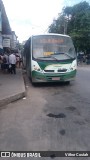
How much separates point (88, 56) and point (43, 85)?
97.6 feet

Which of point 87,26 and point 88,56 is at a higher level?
point 87,26

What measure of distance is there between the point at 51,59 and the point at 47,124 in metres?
7.47

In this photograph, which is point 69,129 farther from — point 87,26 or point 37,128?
point 87,26

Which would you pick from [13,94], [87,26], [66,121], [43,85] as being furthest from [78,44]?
[66,121]

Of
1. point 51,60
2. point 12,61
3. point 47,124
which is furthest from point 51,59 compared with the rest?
point 47,124

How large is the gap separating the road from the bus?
273 cm

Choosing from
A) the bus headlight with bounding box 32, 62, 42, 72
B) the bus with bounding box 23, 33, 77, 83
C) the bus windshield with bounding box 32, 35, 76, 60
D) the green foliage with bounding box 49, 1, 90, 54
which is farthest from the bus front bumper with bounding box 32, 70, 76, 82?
the green foliage with bounding box 49, 1, 90, 54

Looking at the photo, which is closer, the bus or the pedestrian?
the bus

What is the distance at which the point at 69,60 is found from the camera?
14.9m

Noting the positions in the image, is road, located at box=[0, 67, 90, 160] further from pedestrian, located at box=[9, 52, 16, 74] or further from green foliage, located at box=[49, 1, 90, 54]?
green foliage, located at box=[49, 1, 90, 54]

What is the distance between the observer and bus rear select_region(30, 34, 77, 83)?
14703mm

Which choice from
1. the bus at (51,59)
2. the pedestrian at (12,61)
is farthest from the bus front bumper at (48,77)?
the pedestrian at (12,61)

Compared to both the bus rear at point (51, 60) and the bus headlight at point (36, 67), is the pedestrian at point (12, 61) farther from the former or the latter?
the bus headlight at point (36, 67)

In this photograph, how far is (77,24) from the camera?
162 feet
